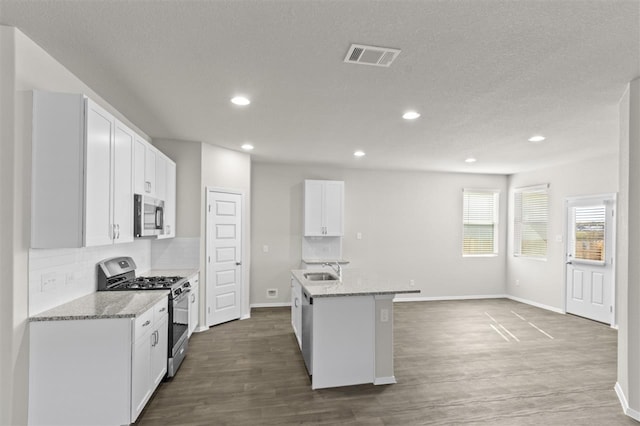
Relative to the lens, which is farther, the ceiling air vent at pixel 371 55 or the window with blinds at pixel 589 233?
the window with blinds at pixel 589 233

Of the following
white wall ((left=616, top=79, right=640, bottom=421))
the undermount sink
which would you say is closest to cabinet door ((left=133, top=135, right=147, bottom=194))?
the undermount sink

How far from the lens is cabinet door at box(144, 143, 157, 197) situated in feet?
11.6

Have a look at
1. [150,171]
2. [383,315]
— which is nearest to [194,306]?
[150,171]

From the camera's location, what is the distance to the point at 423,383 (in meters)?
3.27

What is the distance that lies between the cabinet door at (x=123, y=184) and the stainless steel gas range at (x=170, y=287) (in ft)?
1.75

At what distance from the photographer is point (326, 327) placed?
315 centimetres

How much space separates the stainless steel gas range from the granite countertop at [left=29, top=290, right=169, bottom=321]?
15 cm

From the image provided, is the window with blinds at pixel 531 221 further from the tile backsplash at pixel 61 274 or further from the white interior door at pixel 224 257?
the tile backsplash at pixel 61 274

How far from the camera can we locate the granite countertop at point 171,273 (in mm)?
4194

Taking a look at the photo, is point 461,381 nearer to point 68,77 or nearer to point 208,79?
point 208,79

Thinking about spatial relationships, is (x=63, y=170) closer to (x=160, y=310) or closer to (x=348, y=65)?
(x=160, y=310)

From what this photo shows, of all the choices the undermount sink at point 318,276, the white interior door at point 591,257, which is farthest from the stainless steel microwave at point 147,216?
the white interior door at point 591,257

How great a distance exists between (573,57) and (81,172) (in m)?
3.46

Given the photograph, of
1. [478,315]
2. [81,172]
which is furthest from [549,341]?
[81,172]
